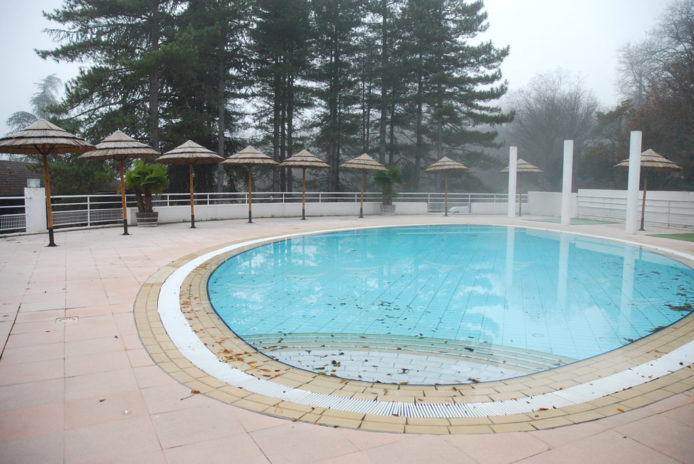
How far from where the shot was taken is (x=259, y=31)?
21.4m

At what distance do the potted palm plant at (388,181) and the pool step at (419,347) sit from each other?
14293 millimetres

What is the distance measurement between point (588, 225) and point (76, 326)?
15.9 meters

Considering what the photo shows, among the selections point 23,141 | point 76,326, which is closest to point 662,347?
point 76,326

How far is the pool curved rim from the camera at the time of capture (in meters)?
2.61

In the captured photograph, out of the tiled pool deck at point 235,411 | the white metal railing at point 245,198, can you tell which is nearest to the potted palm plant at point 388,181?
the white metal railing at point 245,198

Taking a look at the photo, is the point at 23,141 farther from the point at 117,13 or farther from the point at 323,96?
the point at 323,96

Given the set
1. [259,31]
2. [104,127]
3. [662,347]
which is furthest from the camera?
[259,31]

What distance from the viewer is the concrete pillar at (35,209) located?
10.6 metres

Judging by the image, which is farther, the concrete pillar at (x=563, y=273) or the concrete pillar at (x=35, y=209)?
the concrete pillar at (x=35, y=209)

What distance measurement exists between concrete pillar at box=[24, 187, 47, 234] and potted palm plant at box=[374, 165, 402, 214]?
39.4 ft

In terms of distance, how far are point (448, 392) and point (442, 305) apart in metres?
2.59

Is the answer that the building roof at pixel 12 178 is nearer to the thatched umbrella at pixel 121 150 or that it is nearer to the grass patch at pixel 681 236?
the thatched umbrella at pixel 121 150

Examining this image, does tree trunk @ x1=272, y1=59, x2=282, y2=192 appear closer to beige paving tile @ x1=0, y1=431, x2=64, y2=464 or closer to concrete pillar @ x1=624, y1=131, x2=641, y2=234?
concrete pillar @ x1=624, y1=131, x2=641, y2=234

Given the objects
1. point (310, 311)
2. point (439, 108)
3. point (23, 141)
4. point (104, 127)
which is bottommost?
point (310, 311)
